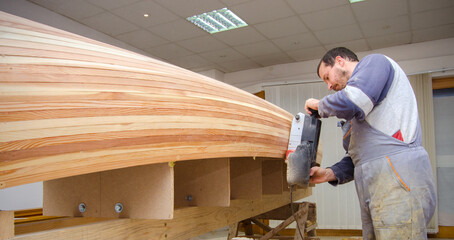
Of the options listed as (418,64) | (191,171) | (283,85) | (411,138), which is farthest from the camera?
(283,85)

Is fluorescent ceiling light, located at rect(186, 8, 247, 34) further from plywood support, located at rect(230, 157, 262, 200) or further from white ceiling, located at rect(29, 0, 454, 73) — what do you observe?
plywood support, located at rect(230, 157, 262, 200)

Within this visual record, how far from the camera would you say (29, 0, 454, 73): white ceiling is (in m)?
5.47

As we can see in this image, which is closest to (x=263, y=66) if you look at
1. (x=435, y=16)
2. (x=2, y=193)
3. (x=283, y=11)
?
(x=283, y=11)

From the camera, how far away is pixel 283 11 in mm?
5730

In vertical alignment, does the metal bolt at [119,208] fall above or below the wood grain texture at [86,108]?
below

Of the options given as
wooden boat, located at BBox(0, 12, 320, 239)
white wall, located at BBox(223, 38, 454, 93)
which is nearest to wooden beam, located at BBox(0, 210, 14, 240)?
wooden boat, located at BBox(0, 12, 320, 239)

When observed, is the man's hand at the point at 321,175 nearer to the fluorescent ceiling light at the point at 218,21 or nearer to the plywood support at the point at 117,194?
the plywood support at the point at 117,194

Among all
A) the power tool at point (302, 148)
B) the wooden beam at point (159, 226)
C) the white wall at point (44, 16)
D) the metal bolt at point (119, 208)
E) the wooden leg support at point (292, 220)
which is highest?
the white wall at point (44, 16)

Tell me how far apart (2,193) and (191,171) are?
4175 mm

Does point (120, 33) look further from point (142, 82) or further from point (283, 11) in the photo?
point (142, 82)

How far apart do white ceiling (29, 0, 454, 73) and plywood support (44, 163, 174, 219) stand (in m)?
4.33

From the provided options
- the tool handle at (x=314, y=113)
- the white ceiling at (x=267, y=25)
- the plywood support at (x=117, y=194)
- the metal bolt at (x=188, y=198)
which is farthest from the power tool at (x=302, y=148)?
the white ceiling at (x=267, y=25)

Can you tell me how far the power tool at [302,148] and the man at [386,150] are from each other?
0.49ft

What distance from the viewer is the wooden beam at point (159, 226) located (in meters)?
1.18
